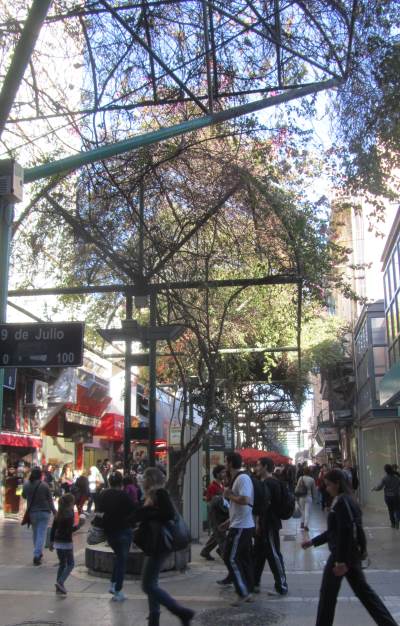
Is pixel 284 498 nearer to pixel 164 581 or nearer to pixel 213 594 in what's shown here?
pixel 213 594

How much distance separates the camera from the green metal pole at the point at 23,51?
19.1ft

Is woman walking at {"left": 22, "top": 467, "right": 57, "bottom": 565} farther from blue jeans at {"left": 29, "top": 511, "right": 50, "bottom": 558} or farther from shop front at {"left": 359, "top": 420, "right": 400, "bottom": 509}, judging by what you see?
shop front at {"left": 359, "top": 420, "right": 400, "bottom": 509}

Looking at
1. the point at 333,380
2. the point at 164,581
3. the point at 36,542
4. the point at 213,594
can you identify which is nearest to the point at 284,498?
the point at 213,594

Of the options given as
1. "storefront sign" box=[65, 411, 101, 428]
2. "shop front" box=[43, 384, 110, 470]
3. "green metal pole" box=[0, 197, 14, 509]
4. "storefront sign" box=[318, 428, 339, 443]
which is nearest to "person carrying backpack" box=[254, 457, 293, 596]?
"green metal pole" box=[0, 197, 14, 509]

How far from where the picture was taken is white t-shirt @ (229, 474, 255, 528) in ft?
25.1

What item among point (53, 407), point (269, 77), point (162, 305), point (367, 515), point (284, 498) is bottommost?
point (367, 515)

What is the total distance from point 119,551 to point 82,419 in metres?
19.0

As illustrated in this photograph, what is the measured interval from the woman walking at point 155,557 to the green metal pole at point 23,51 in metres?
3.86

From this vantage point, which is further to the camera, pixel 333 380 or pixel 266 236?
pixel 333 380

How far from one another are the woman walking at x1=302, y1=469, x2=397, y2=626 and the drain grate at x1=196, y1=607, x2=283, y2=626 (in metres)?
1.46

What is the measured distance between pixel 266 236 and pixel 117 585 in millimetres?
6997

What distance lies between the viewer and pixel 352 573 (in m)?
5.43

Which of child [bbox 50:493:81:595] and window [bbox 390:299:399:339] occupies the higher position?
window [bbox 390:299:399:339]

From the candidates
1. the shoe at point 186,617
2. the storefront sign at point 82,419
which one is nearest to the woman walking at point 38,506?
the shoe at point 186,617
